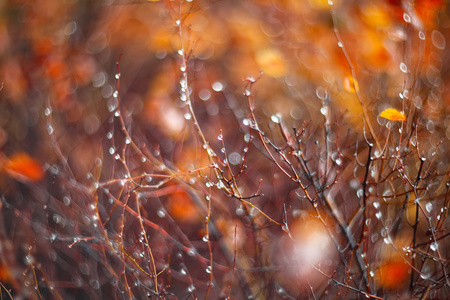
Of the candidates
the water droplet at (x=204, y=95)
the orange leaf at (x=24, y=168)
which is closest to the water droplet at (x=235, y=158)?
the water droplet at (x=204, y=95)

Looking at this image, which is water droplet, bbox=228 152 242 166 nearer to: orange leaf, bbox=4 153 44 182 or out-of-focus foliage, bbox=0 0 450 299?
out-of-focus foliage, bbox=0 0 450 299

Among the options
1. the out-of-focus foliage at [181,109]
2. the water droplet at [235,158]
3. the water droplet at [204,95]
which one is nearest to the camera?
the out-of-focus foliage at [181,109]

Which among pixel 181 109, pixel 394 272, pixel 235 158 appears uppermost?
pixel 394 272

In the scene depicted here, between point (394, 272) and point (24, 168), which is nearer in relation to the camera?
point (394, 272)

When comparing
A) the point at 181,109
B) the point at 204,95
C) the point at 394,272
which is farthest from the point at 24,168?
the point at 394,272

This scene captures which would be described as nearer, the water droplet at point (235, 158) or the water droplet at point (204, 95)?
the water droplet at point (235, 158)

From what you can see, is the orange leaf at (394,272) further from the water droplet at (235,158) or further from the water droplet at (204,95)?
the water droplet at (204,95)

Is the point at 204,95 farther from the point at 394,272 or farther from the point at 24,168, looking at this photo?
the point at 394,272

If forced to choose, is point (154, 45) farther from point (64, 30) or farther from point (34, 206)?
point (34, 206)
